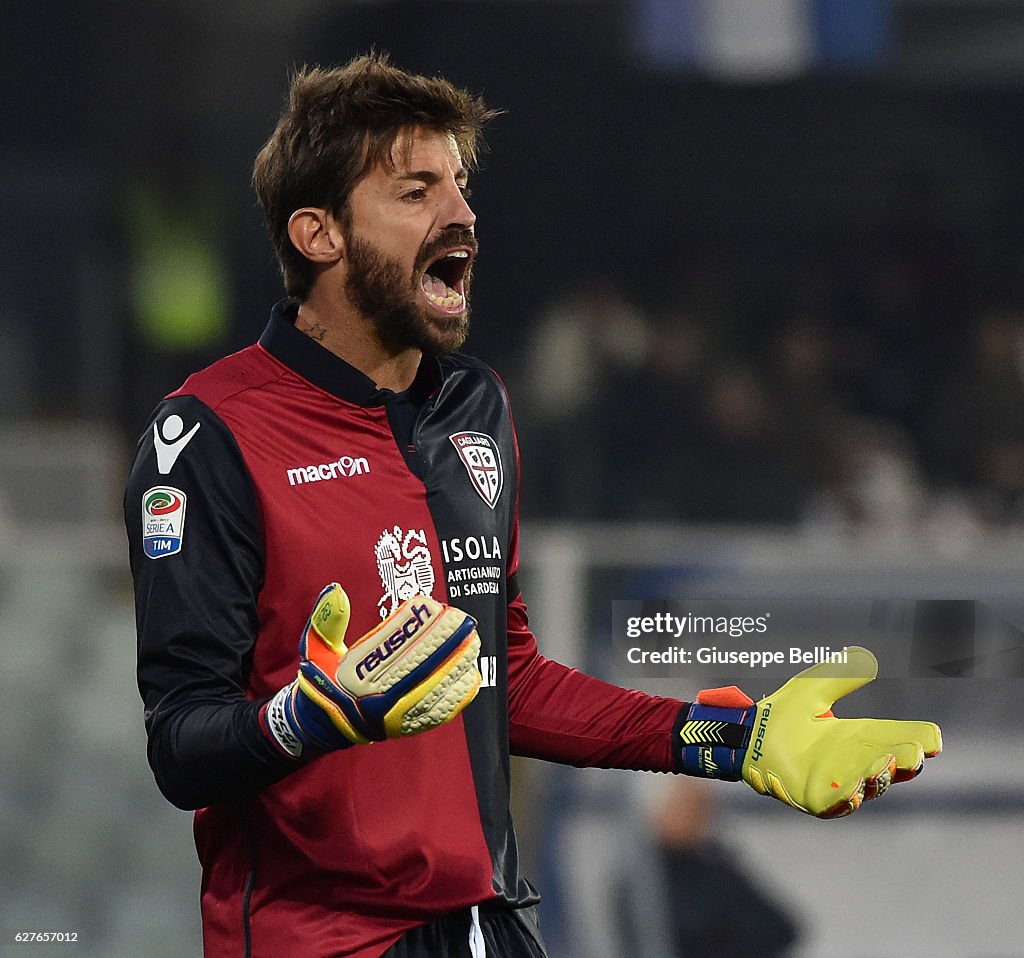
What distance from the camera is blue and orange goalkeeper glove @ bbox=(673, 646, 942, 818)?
1.44m

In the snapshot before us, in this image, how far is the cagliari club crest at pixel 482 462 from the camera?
1560 millimetres

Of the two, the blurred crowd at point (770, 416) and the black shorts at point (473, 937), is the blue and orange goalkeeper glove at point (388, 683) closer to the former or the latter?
the black shorts at point (473, 937)

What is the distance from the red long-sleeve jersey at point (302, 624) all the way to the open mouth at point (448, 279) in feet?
0.32

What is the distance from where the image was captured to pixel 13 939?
3.05 metres

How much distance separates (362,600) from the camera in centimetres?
142

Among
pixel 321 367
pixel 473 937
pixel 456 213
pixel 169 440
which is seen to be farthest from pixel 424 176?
pixel 473 937

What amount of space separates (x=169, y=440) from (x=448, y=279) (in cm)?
34

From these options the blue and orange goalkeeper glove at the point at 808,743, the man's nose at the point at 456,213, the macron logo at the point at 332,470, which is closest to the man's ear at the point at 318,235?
the man's nose at the point at 456,213

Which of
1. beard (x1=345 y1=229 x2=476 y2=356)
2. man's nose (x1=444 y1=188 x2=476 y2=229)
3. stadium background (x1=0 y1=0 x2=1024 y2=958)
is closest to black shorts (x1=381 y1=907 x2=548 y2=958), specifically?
beard (x1=345 y1=229 x2=476 y2=356)

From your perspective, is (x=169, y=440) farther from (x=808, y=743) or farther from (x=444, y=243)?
(x=808, y=743)

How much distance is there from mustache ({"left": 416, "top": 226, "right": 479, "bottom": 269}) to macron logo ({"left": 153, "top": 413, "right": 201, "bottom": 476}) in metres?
0.28

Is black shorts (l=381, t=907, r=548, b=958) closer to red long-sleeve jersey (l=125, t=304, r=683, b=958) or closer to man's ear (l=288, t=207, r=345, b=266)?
red long-sleeve jersey (l=125, t=304, r=683, b=958)

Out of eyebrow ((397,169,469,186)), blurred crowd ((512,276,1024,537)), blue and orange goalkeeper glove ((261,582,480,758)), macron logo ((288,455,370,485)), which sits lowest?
blurred crowd ((512,276,1024,537))

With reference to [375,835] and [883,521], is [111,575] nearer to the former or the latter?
[883,521]
